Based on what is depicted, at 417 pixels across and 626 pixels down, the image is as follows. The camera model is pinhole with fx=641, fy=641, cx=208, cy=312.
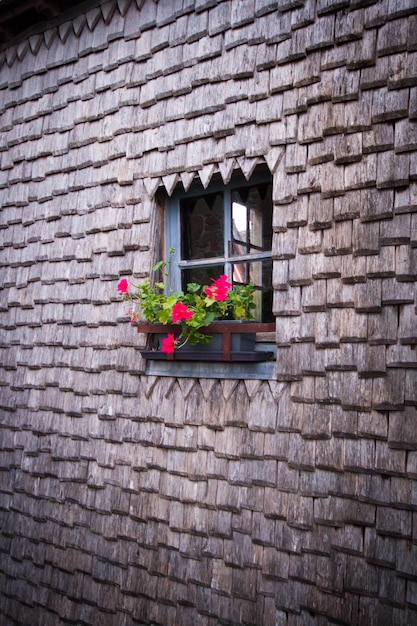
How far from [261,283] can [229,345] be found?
45cm

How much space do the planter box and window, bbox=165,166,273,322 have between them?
8.4 inches

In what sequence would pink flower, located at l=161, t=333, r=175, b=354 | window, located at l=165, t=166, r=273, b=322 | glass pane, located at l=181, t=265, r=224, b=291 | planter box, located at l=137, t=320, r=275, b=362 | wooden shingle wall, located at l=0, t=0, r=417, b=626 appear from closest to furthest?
wooden shingle wall, located at l=0, t=0, r=417, b=626
planter box, located at l=137, t=320, r=275, b=362
pink flower, located at l=161, t=333, r=175, b=354
window, located at l=165, t=166, r=273, b=322
glass pane, located at l=181, t=265, r=224, b=291

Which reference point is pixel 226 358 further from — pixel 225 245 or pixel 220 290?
pixel 225 245

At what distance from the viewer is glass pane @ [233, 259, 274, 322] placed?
3482mm

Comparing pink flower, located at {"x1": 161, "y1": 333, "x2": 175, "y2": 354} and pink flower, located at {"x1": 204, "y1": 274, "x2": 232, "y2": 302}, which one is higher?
pink flower, located at {"x1": 204, "y1": 274, "x2": 232, "y2": 302}

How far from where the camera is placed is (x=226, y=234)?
11.8ft

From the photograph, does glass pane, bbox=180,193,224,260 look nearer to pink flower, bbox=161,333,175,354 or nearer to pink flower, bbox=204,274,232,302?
pink flower, bbox=204,274,232,302

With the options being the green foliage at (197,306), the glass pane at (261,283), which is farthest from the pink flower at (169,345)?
the glass pane at (261,283)

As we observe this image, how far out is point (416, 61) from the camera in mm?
2826

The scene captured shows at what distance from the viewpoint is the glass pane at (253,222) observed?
11.7 feet

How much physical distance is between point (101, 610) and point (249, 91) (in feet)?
10.3

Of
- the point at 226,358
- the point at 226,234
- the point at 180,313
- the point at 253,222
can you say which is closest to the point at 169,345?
the point at 180,313

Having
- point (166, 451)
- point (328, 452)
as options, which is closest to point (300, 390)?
point (328, 452)

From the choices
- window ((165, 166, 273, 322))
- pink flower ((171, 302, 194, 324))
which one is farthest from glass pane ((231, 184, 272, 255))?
pink flower ((171, 302, 194, 324))
